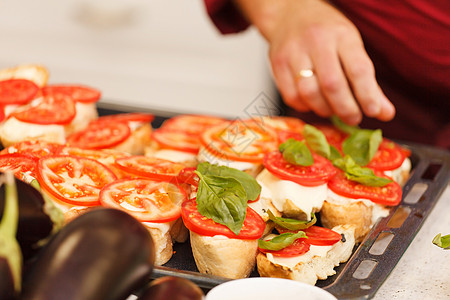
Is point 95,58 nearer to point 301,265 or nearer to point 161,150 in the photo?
point 161,150

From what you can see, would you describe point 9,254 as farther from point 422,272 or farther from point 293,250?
point 422,272

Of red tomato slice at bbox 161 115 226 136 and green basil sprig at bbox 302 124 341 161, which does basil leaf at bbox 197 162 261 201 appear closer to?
green basil sprig at bbox 302 124 341 161

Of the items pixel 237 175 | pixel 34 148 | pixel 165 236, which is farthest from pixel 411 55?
pixel 34 148

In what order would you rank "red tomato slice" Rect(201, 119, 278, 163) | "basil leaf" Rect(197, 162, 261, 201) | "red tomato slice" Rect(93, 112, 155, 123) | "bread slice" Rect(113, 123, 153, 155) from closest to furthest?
1. "basil leaf" Rect(197, 162, 261, 201)
2. "red tomato slice" Rect(201, 119, 278, 163)
3. "bread slice" Rect(113, 123, 153, 155)
4. "red tomato slice" Rect(93, 112, 155, 123)

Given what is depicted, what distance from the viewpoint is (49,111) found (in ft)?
5.86

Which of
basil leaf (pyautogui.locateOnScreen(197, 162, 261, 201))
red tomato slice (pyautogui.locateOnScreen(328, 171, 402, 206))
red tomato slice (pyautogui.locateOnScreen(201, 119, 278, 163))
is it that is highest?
red tomato slice (pyautogui.locateOnScreen(328, 171, 402, 206))

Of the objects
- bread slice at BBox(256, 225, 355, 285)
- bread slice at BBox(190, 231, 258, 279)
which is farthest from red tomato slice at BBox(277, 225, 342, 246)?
bread slice at BBox(190, 231, 258, 279)

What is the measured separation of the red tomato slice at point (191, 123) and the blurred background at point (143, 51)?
2.07 metres

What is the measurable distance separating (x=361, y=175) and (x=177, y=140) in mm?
559

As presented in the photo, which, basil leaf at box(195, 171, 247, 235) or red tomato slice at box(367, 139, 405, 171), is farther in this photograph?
red tomato slice at box(367, 139, 405, 171)

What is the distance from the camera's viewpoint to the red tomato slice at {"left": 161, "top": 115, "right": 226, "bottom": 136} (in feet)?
6.22

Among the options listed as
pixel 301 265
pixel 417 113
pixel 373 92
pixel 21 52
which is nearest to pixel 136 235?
pixel 301 265

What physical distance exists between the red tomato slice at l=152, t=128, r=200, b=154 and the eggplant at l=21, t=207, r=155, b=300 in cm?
84

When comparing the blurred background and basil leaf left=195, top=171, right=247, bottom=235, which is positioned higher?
basil leaf left=195, top=171, right=247, bottom=235
